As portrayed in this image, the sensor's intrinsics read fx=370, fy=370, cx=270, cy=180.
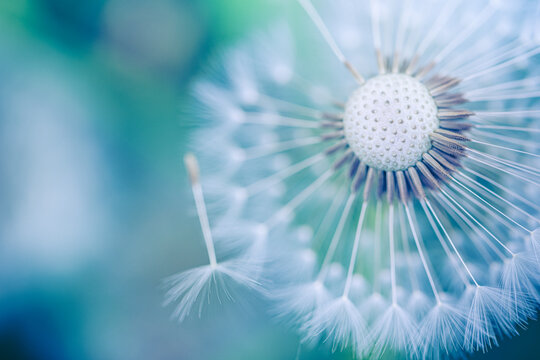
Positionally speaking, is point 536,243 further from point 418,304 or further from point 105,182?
point 105,182

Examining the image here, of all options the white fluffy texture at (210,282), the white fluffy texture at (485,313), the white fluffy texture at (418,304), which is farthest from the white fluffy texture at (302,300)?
the white fluffy texture at (485,313)

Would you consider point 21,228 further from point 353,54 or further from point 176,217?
point 353,54

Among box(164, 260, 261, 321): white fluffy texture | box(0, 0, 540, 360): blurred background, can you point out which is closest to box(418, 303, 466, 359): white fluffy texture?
box(0, 0, 540, 360): blurred background

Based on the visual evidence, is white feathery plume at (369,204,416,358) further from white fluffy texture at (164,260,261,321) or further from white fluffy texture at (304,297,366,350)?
white fluffy texture at (164,260,261,321)

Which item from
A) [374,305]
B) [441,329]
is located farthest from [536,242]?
[374,305]

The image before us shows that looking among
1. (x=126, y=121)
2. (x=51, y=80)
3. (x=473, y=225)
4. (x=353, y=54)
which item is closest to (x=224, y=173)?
(x=126, y=121)

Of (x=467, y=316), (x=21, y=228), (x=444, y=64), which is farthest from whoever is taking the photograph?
(x=21, y=228)
